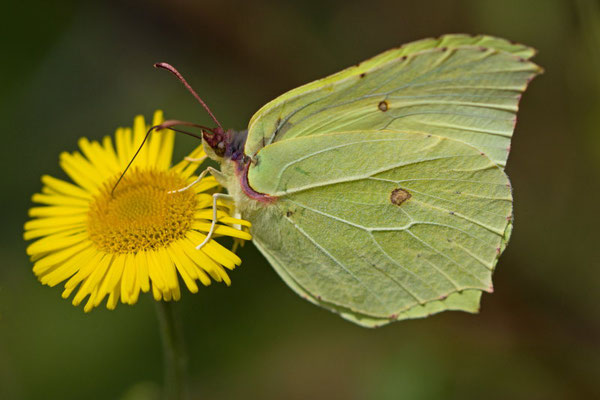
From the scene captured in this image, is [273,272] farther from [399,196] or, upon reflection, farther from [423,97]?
[423,97]

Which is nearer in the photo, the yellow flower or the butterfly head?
the yellow flower

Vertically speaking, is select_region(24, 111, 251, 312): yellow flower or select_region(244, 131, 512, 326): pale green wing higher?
select_region(24, 111, 251, 312): yellow flower

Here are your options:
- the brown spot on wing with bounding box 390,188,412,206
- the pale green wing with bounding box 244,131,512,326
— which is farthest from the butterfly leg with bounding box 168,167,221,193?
the brown spot on wing with bounding box 390,188,412,206

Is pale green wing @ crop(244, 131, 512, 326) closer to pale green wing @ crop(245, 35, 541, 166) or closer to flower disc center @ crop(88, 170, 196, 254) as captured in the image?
pale green wing @ crop(245, 35, 541, 166)

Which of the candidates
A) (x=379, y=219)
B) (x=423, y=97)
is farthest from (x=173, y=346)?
(x=423, y=97)

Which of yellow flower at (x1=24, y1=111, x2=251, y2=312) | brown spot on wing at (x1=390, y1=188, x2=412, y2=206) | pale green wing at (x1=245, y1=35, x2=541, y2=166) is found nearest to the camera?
yellow flower at (x1=24, y1=111, x2=251, y2=312)

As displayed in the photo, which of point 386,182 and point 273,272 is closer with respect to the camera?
point 386,182
